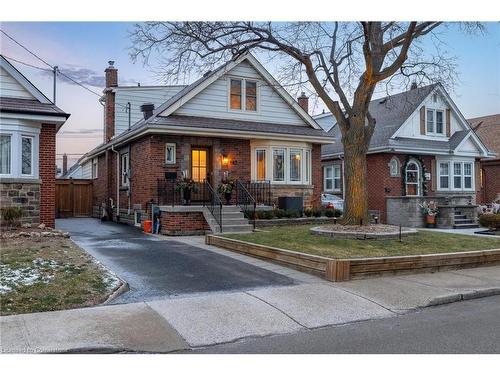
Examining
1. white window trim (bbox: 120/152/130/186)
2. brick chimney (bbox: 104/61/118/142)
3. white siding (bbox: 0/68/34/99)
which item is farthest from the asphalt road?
brick chimney (bbox: 104/61/118/142)

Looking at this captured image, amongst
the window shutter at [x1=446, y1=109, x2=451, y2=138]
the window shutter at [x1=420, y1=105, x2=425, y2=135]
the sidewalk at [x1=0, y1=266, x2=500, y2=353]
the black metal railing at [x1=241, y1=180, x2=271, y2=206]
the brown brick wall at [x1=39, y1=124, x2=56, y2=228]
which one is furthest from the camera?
the window shutter at [x1=446, y1=109, x2=451, y2=138]

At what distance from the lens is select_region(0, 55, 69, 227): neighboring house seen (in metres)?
13.8

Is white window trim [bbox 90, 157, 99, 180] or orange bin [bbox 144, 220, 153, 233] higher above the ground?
white window trim [bbox 90, 157, 99, 180]

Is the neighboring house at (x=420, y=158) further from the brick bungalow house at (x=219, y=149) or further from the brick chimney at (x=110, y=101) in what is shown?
the brick chimney at (x=110, y=101)

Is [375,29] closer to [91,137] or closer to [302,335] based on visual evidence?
[302,335]

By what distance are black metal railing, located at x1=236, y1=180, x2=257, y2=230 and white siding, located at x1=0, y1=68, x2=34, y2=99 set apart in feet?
25.1

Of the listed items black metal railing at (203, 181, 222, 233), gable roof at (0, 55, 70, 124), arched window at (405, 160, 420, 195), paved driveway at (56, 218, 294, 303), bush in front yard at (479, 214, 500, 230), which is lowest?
paved driveway at (56, 218, 294, 303)

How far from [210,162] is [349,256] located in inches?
378

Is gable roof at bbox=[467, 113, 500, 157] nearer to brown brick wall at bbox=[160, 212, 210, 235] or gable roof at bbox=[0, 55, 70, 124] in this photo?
brown brick wall at bbox=[160, 212, 210, 235]

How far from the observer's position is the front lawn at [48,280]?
6.54 metres

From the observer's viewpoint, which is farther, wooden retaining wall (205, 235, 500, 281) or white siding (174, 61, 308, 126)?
white siding (174, 61, 308, 126)

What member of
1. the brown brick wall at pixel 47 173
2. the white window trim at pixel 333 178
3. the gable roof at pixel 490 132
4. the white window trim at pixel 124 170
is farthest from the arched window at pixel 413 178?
the brown brick wall at pixel 47 173

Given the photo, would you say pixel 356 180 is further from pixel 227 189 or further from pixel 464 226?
pixel 464 226

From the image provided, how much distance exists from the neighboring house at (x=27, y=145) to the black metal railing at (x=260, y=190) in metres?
7.03
